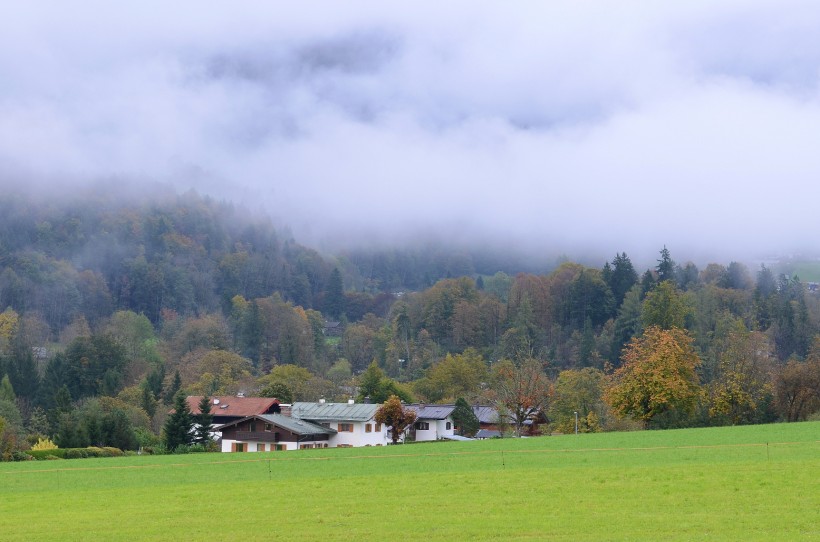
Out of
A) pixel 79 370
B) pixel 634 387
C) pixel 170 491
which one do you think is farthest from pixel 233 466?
pixel 79 370

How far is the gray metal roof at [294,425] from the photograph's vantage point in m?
86.0

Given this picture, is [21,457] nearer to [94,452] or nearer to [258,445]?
[94,452]

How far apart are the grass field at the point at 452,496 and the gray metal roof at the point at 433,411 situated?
1924 inches

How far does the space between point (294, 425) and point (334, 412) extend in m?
6.48

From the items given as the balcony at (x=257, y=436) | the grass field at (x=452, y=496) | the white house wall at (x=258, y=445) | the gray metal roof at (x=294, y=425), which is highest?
the gray metal roof at (x=294, y=425)

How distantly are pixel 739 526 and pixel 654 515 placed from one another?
265 cm

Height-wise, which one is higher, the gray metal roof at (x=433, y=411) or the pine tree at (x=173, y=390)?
the pine tree at (x=173, y=390)

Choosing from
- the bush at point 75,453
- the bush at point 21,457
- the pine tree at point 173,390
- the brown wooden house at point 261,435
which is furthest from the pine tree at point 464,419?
the bush at point 21,457

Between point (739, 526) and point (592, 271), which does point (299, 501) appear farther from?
point (592, 271)

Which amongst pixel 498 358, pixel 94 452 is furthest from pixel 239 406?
pixel 498 358

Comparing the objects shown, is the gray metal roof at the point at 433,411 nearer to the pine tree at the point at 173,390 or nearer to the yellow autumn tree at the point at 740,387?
the yellow autumn tree at the point at 740,387

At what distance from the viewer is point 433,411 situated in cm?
10212

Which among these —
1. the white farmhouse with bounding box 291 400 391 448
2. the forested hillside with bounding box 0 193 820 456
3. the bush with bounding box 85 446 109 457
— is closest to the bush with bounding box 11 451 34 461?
the forested hillside with bounding box 0 193 820 456

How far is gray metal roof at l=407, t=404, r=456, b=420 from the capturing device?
330ft
